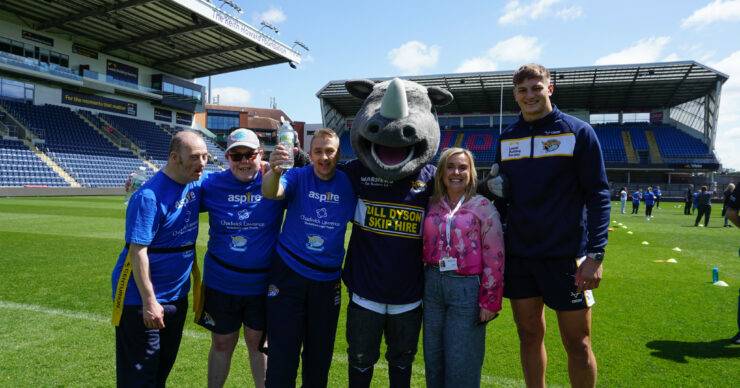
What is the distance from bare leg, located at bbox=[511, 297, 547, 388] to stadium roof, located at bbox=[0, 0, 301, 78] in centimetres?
2549

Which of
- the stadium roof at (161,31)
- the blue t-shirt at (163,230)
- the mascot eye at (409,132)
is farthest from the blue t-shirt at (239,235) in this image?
the stadium roof at (161,31)

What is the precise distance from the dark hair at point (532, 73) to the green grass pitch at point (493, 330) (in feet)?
6.98

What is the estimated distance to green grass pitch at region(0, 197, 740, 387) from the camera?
329cm

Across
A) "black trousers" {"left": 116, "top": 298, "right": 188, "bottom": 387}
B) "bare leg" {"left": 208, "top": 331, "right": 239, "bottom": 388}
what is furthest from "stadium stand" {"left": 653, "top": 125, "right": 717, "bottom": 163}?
"black trousers" {"left": 116, "top": 298, "right": 188, "bottom": 387}

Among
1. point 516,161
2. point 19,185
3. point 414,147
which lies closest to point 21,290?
point 414,147

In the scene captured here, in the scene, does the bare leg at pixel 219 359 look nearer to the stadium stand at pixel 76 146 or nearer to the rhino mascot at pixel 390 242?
the rhino mascot at pixel 390 242

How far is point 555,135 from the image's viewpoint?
2.60 meters

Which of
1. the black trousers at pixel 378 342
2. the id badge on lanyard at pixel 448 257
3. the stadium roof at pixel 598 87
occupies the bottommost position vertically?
the black trousers at pixel 378 342

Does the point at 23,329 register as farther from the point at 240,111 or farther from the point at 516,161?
the point at 240,111

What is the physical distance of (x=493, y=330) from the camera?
4.33m

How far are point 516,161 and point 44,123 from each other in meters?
33.8

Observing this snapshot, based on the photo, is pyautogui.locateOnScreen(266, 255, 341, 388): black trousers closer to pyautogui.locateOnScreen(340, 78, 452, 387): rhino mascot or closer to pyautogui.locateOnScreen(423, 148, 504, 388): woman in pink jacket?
pyautogui.locateOnScreen(340, 78, 452, 387): rhino mascot

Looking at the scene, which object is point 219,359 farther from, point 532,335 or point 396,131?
point 532,335

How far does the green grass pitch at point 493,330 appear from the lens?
10.8ft
